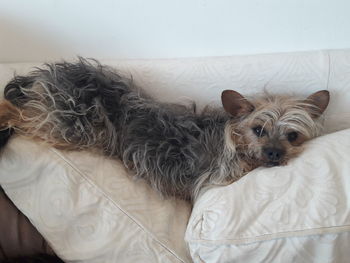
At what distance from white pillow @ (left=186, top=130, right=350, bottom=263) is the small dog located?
0.18 meters

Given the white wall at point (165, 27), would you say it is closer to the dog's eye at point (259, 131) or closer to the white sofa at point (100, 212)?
the dog's eye at point (259, 131)

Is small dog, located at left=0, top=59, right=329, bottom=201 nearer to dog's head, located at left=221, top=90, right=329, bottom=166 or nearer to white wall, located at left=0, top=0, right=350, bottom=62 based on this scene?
dog's head, located at left=221, top=90, right=329, bottom=166

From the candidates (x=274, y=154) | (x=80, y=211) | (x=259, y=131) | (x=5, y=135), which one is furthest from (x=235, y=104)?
(x=5, y=135)

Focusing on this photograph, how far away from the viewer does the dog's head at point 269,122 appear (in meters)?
1.53

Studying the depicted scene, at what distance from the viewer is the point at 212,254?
3.87ft

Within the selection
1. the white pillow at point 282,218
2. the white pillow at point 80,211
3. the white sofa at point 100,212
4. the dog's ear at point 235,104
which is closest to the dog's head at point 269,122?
the dog's ear at point 235,104

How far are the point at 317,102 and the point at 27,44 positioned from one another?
1.28 meters

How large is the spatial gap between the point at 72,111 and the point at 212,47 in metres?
0.70

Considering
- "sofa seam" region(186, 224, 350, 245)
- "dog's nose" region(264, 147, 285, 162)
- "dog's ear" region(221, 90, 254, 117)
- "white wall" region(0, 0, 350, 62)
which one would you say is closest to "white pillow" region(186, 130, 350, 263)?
"sofa seam" region(186, 224, 350, 245)

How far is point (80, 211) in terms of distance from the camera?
128 cm

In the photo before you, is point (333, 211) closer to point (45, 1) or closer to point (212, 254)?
point (212, 254)

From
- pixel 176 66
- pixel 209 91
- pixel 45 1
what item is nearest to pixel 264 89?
pixel 209 91

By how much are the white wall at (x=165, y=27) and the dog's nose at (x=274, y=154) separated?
0.51 m

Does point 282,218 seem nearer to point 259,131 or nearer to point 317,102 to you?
point 259,131
